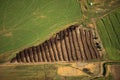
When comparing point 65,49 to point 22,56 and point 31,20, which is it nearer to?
point 22,56

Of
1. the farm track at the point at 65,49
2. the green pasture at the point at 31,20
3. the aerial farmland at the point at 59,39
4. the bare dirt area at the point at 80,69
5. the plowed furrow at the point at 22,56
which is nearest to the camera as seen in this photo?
the bare dirt area at the point at 80,69

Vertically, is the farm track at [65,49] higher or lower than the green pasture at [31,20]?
lower

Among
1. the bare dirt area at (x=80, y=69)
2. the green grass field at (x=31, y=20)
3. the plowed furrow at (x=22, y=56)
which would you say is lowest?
the bare dirt area at (x=80, y=69)

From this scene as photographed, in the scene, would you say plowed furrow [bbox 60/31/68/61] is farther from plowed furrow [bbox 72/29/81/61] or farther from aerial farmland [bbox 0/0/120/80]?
plowed furrow [bbox 72/29/81/61]

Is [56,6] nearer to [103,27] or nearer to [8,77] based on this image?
[103,27]

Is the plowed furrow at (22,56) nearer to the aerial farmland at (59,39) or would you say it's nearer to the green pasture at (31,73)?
the aerial farmland at (59,39)

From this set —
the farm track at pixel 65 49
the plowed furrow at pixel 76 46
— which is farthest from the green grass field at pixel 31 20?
the plowed furrow at pixel 76 46

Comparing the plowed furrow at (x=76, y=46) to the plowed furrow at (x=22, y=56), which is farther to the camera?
the plowed furrow at (x=76, y=46)

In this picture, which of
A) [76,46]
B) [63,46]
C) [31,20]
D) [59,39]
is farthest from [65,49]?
[31,20]

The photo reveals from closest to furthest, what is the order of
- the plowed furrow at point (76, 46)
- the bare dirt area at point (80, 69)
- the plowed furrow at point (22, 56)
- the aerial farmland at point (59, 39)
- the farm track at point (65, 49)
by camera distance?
the bare dirt area at point (80, 69), the aerial farmland at point (59, 39), the plowed furrow at point (22, 56), the farm track at point (65, 49), the plowed furrow at point (76, 46)
